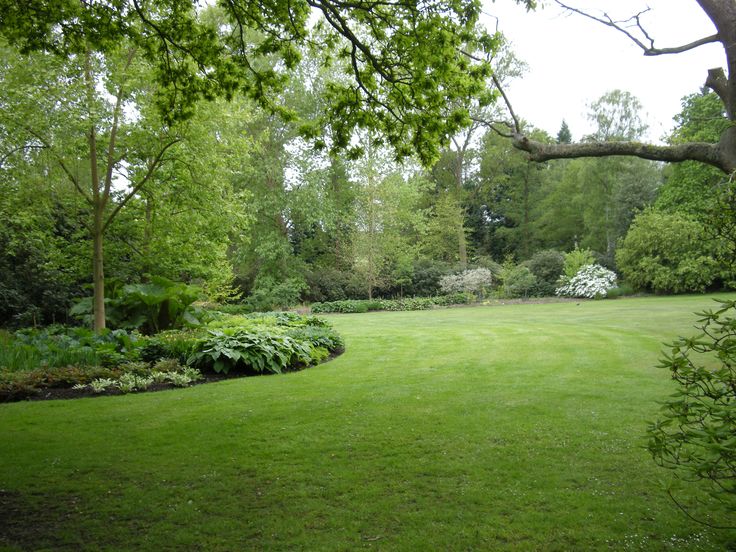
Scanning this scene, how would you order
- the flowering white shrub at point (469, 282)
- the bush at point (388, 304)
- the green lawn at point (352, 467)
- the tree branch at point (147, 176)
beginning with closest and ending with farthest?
the green lawn at point (352, 467) < the tree branch at point (147, 176) < the bush at point (388, 304) < the flowering white shrub at point (469, 282)

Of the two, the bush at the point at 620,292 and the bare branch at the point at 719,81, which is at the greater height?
the bare branch at the point at 719,81

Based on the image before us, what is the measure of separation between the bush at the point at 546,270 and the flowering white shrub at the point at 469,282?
9.19ft

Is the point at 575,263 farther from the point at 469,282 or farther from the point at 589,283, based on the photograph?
the point at 469,282

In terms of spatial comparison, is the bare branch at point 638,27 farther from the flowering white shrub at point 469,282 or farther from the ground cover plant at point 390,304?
the flowering white shrub at point 469,282

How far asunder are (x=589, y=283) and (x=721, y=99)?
20.4 m

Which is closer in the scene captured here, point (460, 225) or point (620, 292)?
point (620, 292)

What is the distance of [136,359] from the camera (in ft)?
24.1

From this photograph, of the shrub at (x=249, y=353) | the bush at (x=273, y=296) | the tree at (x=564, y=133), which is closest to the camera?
the shrub at (x=249, y=353)

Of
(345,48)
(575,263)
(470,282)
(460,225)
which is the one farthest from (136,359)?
(460,225)

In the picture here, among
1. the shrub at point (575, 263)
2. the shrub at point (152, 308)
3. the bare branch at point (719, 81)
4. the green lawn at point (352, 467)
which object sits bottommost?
the green lawn at point (352, 467)

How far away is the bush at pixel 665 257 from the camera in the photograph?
795 inches

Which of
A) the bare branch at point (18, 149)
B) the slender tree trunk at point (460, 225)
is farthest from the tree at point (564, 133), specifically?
the bare branch at point (18, 149)

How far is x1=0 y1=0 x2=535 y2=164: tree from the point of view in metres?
4.90

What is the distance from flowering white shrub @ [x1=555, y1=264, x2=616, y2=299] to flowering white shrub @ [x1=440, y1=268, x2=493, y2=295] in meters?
3.79
